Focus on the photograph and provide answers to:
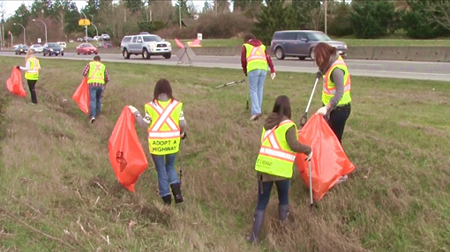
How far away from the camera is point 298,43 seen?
28.5 m

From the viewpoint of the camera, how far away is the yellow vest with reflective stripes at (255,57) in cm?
930

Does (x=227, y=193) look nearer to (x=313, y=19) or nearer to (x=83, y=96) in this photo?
(x=83, y=96)

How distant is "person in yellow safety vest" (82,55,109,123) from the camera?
12.0 metres

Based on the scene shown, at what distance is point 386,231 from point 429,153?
1.76 m

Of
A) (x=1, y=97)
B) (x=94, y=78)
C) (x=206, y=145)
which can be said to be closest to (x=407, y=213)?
(x=206, y=145)

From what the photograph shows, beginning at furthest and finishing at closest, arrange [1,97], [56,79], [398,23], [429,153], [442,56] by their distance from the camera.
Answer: [398,23]
[442,56]
[56,79]
[1,97]
[429,153]

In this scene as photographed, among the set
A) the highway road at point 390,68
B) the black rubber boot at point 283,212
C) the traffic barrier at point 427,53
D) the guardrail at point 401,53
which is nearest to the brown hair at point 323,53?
the black rubber boot at point 283,212

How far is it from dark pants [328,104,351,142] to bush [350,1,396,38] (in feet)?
145

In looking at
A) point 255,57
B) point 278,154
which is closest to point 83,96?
point 255,57

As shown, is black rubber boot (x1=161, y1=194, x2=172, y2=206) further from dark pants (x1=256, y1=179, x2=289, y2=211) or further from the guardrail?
the guardrail

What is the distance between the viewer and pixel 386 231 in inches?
216

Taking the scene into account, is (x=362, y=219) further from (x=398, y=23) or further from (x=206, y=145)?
(x=398, y=23)

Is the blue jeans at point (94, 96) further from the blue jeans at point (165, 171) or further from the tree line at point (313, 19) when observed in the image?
the tree line at point (313, 19)

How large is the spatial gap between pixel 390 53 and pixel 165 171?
2395 cm
